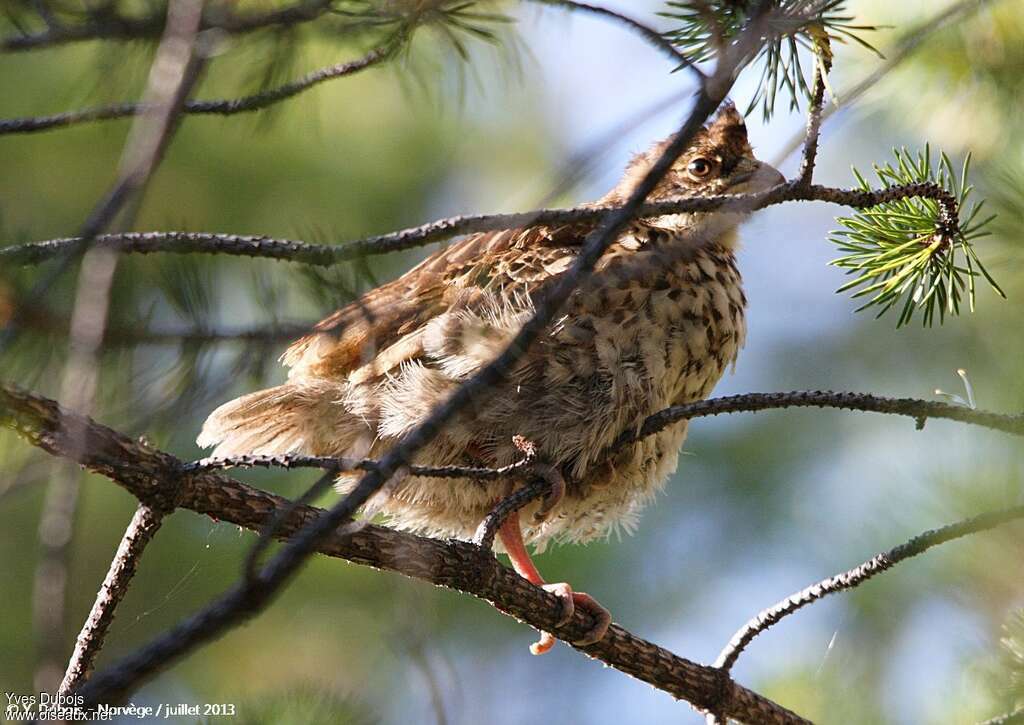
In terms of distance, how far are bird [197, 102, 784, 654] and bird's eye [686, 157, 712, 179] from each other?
100mm

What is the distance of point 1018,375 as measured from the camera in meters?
2.49

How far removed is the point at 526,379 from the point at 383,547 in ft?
2.81

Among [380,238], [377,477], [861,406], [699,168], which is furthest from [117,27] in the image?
[699,168]

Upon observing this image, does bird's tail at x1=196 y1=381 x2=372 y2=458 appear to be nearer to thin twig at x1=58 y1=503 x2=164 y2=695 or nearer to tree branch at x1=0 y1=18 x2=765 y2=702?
thin twig at x1=58 y1=503 x2=164 y2=695

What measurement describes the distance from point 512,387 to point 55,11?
182 cm

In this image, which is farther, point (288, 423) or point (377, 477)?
point (288, 423)

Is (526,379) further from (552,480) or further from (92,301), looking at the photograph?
(92,301)

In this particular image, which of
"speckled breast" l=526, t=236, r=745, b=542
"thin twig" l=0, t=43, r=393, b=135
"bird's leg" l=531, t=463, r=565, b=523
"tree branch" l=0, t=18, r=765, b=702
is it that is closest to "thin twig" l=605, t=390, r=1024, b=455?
"speckled breast" l=526, t=236, r=745, b=542

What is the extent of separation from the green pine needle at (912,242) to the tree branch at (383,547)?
3.64 ft

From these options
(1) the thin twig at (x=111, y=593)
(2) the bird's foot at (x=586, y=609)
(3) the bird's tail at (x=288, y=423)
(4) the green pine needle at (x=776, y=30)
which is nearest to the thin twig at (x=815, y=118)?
(4) the green pine needle at (x=776, y=30)

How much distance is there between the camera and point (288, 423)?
3.56 meters

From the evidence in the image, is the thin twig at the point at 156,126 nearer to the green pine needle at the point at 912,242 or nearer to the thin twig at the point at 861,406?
the thin twig at the point at 861,406

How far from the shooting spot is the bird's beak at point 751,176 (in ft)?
12.4

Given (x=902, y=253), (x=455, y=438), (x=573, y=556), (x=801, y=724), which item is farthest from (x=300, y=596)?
(x=902, y=253)
